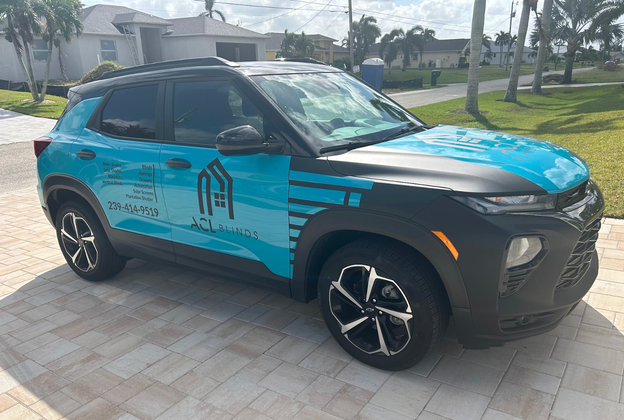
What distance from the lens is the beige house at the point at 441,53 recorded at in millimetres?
85312

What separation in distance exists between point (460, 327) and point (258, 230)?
4.61ft

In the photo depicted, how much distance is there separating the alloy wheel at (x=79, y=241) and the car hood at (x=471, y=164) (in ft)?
8.97

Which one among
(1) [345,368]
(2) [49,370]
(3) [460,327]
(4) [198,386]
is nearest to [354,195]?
(3) [460,327]

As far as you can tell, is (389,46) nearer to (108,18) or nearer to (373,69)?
(108,18)

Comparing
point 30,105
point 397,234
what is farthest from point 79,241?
point 30,105

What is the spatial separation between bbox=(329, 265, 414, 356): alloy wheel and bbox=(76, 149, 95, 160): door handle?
2460 mm

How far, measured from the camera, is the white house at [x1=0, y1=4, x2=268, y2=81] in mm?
32125

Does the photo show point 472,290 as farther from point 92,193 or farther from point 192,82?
point 92,193

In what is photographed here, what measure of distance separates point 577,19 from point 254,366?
38.8m

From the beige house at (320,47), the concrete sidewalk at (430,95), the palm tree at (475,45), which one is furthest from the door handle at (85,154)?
the beige house at (320,47)

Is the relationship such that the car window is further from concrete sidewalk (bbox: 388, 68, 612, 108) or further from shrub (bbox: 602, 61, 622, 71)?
shrub (bbox: 602, 61, 622, 71)

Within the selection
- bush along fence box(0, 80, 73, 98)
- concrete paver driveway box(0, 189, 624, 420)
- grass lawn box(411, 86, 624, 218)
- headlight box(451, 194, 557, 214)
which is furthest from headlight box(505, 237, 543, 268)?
bush along fence box(0, 80, 73, 98)

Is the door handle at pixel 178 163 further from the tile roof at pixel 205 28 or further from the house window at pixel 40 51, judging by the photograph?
the tile roof at pixel 205 28

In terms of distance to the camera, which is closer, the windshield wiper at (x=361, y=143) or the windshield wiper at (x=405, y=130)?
the windshield wiper at (x=361, y=143)
